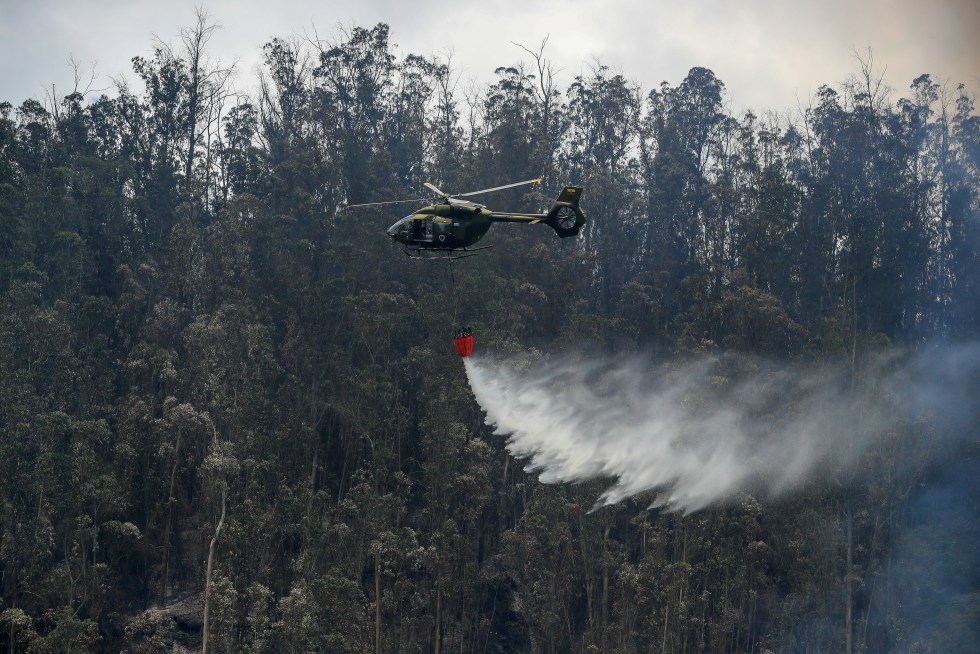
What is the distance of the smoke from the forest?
2.31 feet

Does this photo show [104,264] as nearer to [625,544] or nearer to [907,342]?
[625,544]

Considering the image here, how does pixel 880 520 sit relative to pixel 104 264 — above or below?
below

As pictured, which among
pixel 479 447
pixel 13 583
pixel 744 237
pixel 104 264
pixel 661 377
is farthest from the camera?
pixel 744 237

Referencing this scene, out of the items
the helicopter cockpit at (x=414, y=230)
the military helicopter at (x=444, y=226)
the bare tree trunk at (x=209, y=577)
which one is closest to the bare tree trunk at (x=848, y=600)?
the military helicopter at (x=444, y=226)

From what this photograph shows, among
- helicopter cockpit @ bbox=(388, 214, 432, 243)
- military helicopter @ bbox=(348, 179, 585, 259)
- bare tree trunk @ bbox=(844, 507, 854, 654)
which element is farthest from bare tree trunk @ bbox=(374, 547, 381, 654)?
bare tree trunk @ bbox=(844, 507, 854, 654)

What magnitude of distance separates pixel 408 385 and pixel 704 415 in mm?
12845

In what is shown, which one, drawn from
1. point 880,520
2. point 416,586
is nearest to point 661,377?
point 880,520

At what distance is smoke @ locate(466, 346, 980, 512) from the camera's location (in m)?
44.2

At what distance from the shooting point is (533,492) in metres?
49.5

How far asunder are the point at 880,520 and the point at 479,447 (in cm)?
1729

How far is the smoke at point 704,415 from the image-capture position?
44.2 metres

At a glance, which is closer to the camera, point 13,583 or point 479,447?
point 13,583

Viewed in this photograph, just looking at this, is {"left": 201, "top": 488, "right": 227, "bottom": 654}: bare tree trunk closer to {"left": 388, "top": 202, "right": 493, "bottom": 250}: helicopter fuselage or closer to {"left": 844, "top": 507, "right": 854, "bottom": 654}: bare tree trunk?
{"left": 388, "top": 202, "right": 493, "bottom": 250}: helicopter fuselage

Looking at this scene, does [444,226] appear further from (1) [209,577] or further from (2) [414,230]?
(1) [209,577]
